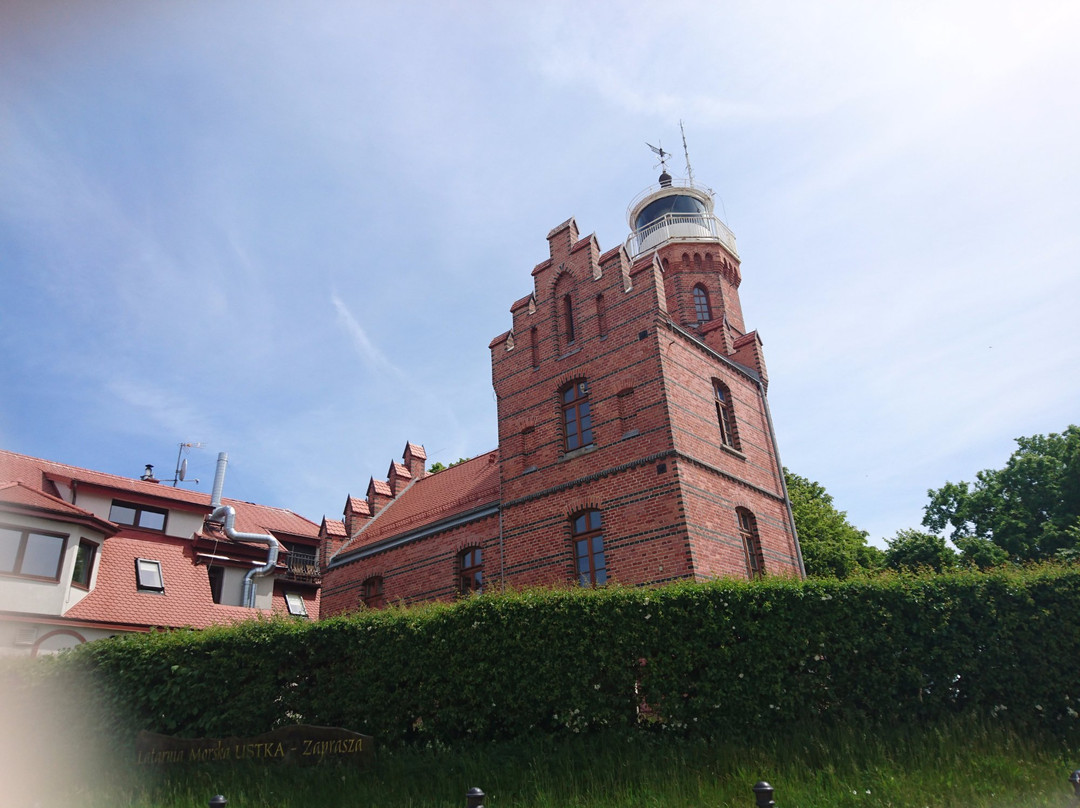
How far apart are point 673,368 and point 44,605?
62.5 ft

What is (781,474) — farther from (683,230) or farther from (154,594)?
(154,594)

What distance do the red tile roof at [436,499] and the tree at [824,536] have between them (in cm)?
1373

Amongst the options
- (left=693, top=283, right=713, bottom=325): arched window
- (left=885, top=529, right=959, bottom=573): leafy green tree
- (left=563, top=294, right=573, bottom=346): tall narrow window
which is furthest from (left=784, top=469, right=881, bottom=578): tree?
(left=563, top=294, right=573, bottom=346): tall narrow window

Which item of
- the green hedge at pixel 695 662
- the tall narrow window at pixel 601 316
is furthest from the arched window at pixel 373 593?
the tall narrow window at pixel 601 316

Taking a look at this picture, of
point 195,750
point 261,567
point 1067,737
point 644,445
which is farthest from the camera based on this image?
point 261,567

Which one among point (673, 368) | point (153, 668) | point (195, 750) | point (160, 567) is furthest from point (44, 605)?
point (673, 368)

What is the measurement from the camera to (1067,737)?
331 inches

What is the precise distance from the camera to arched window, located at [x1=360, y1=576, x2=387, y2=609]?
71.6 feet

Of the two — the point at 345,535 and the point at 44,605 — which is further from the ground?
the point at 345,535

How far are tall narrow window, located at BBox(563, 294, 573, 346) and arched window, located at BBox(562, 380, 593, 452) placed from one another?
1.44 m

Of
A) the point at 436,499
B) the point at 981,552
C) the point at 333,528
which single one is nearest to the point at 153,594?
the point at 333,528

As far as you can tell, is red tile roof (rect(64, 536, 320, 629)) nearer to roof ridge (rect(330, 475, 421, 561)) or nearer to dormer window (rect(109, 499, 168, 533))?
dormer window (rect(109, 499, 168, 533))

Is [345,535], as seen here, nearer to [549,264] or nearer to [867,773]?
[549,264]

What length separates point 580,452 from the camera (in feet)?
53.9
